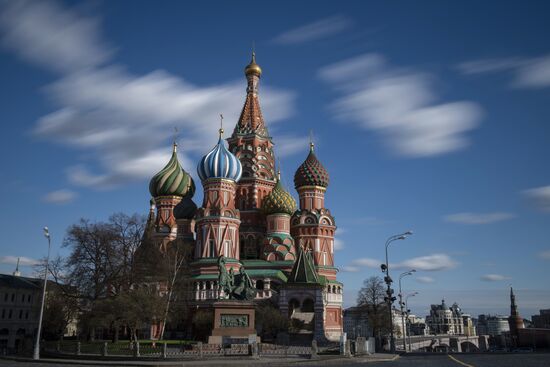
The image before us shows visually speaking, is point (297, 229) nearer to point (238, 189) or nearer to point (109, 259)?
point (238, 189)

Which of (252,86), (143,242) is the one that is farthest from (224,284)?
(252,86)

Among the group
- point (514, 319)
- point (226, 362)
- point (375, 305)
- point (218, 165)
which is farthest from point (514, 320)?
point (226, 362)

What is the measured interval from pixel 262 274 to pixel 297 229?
9.26m

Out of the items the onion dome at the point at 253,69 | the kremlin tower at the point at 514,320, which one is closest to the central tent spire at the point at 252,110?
the onion dome at the point at 253,69

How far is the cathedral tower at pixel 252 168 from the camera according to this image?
63.6 meters

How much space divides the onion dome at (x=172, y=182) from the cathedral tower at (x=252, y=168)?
7.00 meters

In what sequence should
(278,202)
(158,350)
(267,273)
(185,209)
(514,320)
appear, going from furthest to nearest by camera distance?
(514,320), (185,209), (278,202), (267,273), (158,350)

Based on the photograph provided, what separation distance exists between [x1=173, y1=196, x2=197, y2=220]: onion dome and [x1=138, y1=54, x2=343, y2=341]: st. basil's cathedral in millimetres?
126

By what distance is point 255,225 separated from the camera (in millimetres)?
64312

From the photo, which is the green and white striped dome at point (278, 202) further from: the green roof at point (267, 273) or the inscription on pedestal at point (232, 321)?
the inscription on pedestal at point (232, 321)

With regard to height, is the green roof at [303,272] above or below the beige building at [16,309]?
above

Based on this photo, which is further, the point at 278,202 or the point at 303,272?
the point at 278,202

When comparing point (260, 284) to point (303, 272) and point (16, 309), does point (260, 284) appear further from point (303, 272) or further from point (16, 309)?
point (16, 309)

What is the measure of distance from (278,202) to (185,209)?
11.9 metres
